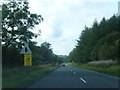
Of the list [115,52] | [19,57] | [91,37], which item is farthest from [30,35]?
[91,37]

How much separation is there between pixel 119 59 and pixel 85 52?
5532 cm

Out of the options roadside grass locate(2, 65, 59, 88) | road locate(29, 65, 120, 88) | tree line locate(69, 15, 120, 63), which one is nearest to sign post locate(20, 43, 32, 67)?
roadside grass locate(2, 65, 59, 88)

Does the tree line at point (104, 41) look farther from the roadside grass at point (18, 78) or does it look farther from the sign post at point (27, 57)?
the sign post at point (27, 57)

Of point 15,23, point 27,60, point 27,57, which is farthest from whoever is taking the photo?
point 15,23

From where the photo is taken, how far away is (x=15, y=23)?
151 ft

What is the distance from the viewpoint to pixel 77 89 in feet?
52.9

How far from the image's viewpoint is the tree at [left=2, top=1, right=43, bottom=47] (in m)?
45.9

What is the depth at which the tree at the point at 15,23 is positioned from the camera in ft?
151

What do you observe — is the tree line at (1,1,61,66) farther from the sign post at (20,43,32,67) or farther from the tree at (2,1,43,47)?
the sign post at (20,43,32,67)

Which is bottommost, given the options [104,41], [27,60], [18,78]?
[18,78]

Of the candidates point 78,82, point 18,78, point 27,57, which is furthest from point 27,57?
point 78,82

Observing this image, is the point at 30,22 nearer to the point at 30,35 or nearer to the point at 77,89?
the point at 30,35

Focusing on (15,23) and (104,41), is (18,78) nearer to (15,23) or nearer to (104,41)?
(15,23)

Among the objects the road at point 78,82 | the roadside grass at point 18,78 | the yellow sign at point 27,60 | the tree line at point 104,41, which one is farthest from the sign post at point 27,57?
the tree line at point 104,41
